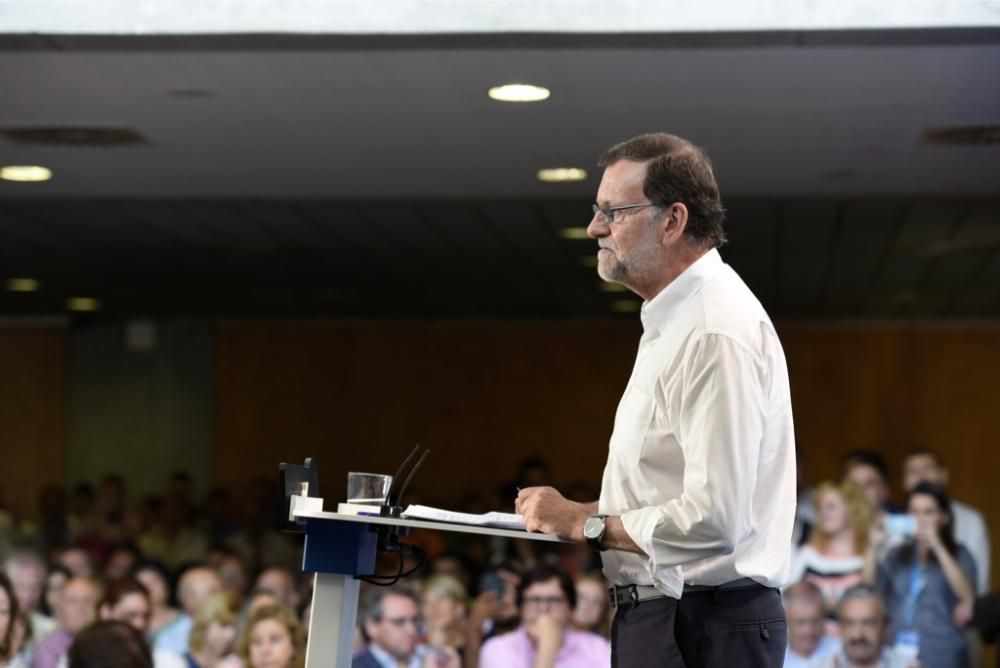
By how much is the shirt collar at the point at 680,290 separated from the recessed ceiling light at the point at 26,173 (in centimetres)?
464

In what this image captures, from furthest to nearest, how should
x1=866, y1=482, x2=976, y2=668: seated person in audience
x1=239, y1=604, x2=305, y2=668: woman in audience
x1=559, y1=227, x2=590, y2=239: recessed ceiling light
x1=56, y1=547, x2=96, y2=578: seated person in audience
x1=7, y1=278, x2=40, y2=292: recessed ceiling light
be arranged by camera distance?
x1=7, y1=278, x2=40, y2=292: recessed ceiling light
x1=559, y1=227, x2=590, y2=239: recessed ceiling light
x1=56, y1=547, x2=96, y2=578: seated person in audience
x1=866, y1=482, x2=976, y2=668: seated person in audience
x1=239, y1=604, x2=305, y2=668: woman in audience

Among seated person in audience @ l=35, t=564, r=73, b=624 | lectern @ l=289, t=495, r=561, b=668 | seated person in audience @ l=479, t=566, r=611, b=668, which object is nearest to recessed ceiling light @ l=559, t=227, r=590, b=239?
seated person in audience @ l=479, t=566, r=611, b=668

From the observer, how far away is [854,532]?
19.4 ft

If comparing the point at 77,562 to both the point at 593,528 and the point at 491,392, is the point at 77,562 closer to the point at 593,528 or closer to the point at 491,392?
the point at 593,528

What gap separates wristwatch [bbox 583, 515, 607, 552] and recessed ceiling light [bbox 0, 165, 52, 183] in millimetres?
4750

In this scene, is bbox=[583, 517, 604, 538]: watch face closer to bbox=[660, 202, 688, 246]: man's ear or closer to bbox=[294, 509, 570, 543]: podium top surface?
bbox=[294, 509, 570, 543]: podium top surface

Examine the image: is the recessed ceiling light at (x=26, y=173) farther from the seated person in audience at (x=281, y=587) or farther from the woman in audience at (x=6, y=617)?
the seated person in audience at (x=281, y=587)

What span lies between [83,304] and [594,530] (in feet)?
32.6

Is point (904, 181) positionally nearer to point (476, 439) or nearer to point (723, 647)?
point (723, 647)

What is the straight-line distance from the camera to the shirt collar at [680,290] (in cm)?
208

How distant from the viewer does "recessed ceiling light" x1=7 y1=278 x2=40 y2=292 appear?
986 cm

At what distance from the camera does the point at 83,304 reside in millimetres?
11375

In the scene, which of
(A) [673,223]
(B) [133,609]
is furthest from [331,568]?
(B) [133,609]

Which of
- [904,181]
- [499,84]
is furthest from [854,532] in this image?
[499,84]
